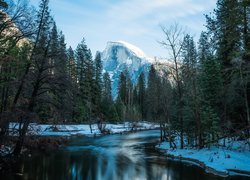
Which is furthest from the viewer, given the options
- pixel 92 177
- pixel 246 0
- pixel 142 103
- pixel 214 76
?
pixel 142 103

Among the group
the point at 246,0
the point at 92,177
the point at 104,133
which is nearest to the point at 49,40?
the point at 92,177

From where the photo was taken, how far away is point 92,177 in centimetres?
1716

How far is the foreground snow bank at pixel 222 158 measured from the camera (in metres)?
17.5

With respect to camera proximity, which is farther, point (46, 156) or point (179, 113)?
point (179, 113)

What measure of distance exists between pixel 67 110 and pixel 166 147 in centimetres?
1241

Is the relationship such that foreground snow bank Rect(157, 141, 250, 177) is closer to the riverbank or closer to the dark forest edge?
the dark forest edge

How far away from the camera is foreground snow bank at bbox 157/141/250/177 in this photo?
17.5m

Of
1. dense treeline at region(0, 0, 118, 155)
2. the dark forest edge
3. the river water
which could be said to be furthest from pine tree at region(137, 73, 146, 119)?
dense treeline at region(0, 0, 118, 155)

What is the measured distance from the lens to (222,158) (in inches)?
773

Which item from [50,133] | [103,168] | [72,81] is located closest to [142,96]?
[50,133]

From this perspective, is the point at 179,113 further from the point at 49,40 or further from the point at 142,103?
the point at 142,103

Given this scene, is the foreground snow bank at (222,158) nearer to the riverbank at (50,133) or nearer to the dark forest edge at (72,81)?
the dark forest edge at (72,81)

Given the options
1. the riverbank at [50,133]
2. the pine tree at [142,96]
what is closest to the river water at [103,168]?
the riverbank at [50,133]

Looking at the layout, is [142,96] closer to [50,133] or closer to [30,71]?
[50,133]
